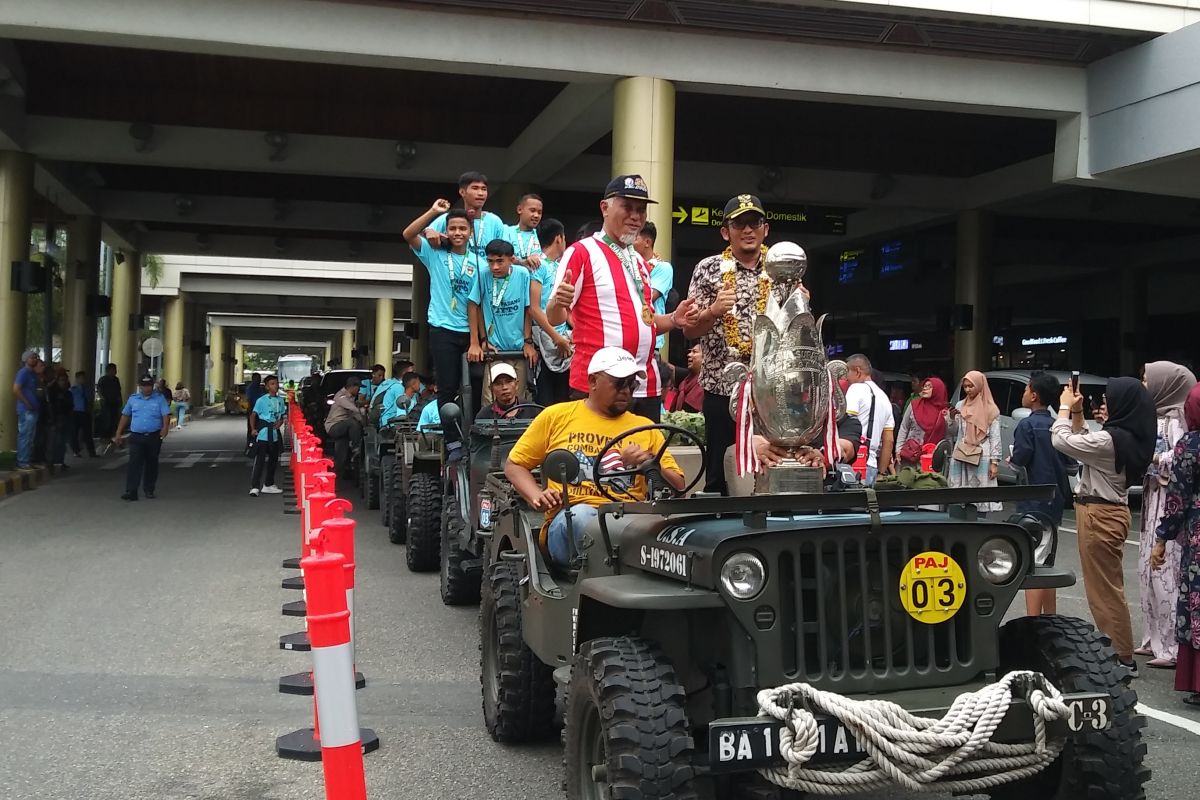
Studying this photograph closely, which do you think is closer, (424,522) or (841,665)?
(841,665)

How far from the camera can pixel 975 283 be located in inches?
869

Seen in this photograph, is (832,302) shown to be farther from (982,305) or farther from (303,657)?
(303,657)

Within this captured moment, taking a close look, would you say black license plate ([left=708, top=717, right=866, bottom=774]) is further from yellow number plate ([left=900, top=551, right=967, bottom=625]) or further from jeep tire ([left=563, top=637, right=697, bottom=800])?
yellow number plate ([left=900, top=551, right=967, bottom=625])

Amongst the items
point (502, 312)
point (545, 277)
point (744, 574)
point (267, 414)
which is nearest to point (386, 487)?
point (267, 414)

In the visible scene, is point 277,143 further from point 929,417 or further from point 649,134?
point 929,417

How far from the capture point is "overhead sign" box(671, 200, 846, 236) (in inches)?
799

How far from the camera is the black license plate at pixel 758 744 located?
311 centimetres

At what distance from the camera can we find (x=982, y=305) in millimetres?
22031

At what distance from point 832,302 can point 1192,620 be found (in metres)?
27.5

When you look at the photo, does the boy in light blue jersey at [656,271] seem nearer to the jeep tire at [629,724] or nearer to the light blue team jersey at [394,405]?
the jeep tire at [629,724]

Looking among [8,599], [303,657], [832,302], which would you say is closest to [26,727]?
[303,657]

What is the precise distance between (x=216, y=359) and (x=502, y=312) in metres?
79.0

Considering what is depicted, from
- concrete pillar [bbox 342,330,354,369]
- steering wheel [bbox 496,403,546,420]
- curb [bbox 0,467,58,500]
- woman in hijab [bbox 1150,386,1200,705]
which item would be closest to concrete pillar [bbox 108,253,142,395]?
curb [bbox 0,467,58,500]

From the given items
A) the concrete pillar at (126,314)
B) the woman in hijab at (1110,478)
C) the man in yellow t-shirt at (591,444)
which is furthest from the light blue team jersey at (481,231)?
the concrete pillar at (126,314)
